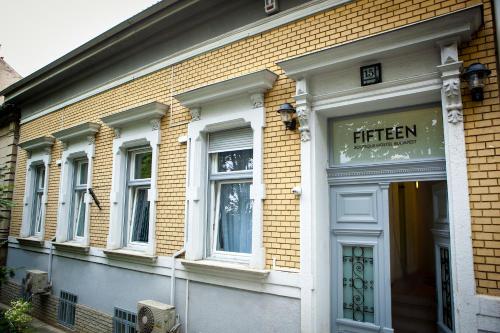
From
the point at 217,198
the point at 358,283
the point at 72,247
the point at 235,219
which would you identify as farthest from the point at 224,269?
the point at 72,247

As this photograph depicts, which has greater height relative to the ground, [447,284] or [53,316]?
[447,284]

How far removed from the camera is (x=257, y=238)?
4.27m

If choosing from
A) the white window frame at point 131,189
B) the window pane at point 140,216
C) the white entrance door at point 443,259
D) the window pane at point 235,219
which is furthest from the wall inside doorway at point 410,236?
the white window frame at point 131,189

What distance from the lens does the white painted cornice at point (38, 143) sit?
8406mm

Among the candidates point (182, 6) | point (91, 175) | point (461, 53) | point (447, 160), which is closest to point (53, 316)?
point (91, 175)

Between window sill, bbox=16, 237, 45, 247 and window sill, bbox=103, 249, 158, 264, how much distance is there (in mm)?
3114

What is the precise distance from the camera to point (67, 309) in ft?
23.5

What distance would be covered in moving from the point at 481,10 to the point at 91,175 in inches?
271

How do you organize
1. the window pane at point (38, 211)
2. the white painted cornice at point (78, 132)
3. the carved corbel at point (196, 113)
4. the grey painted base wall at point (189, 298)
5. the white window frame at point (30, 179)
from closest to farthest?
1. the grey painted base wall at point (189, 298)
2. the carved corbel at point (196, 113)
3. the white painted cornice at point (78, 132)
4. the white window frame at point (30, 179)
5. the window pane at point (38, 211)

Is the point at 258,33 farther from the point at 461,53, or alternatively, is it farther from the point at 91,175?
the point at 91,175

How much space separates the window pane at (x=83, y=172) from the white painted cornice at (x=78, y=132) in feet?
2.07

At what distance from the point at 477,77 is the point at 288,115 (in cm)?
190

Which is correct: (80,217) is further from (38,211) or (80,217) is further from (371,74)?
(371,74)

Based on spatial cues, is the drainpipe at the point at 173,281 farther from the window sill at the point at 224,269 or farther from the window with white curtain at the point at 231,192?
the window with white curtain at the point at 231,192
